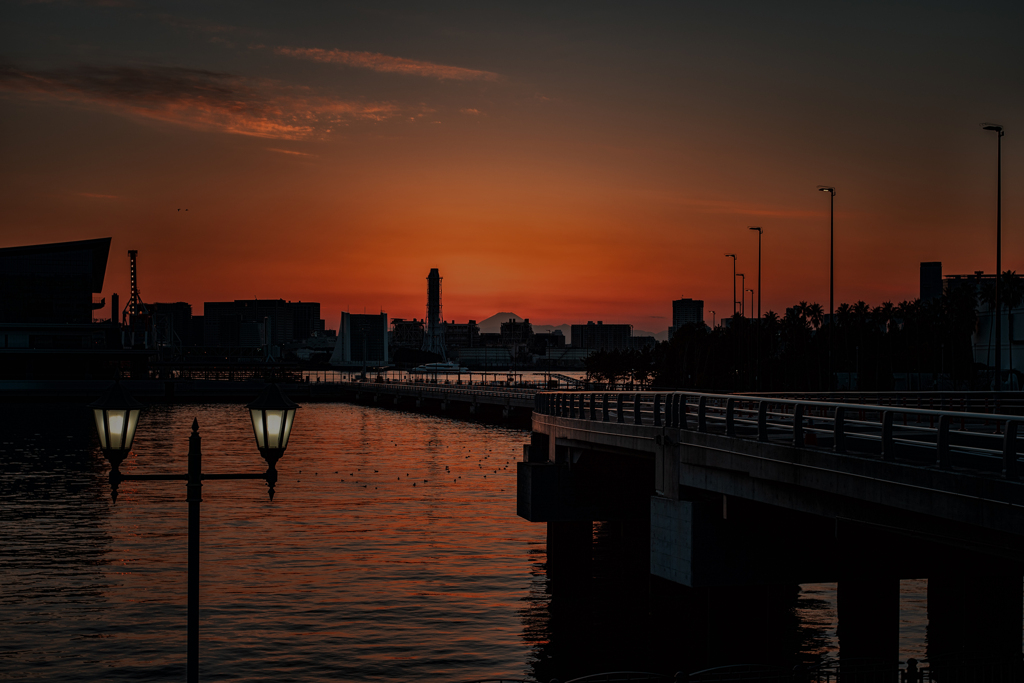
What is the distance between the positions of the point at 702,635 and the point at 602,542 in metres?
16.3

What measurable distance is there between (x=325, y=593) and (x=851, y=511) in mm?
24732

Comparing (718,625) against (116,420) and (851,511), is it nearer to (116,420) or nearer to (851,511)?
(851,511)

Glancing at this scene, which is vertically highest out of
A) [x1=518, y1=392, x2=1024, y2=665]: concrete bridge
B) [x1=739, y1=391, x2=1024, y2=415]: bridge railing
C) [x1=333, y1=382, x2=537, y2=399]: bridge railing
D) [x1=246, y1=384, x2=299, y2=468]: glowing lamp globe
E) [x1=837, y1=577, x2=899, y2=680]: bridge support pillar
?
[x1=246, y1=384, x2=299, y2=468]: glowing lamp globe

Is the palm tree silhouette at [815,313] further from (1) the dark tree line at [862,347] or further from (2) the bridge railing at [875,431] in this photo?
(2) the bridge railing at [875,431]

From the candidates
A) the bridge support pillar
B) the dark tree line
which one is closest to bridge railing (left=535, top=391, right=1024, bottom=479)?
the bridge support pillar

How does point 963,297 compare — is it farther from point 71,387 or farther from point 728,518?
point 71,387

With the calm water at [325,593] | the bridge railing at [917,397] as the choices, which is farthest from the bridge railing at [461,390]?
the bridge railing at [917,397]

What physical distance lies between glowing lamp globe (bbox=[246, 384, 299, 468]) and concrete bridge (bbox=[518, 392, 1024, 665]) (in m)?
9.44

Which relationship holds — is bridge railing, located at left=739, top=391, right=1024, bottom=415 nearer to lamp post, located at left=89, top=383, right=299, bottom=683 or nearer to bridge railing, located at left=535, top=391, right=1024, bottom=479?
bridge railing, located at left=535, top=391, right=1024, bottom=479

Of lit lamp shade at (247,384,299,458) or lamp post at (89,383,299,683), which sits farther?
lit lamp shade at (247,384,299,458)

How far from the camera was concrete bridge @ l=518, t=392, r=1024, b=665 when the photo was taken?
1623 cm

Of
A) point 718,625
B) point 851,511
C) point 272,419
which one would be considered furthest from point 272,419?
point 718,625

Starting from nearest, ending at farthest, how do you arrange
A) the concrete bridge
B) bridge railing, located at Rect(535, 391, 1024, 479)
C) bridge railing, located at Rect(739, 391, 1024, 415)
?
bridge railing, located at Rect(535, 391, 1024, 479) → the concrete bridge → bridge railing, located at Rect(739, 391, 1024, 415)

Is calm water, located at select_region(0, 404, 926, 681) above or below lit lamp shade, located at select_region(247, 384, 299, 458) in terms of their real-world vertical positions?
below
